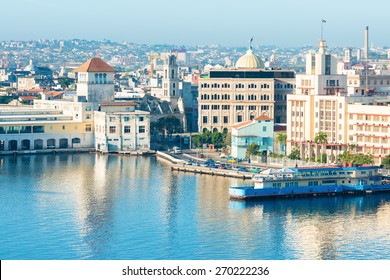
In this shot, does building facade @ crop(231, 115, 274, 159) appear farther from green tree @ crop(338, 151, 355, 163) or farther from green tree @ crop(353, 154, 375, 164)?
green tree @ crop(353, 154, 375, 164)

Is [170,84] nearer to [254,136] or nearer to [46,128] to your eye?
[46,128]

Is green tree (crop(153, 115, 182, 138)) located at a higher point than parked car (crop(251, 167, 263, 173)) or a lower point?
higher

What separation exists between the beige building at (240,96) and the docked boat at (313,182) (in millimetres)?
13952

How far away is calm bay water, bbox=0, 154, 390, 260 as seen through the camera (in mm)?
24266

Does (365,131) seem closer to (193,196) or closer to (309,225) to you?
(193,196)

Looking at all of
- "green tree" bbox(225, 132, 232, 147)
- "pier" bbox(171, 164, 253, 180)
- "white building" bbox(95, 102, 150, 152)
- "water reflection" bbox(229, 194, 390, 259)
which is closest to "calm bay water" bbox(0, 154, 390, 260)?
"water reflection" bbox(229, 194, 390, 259)

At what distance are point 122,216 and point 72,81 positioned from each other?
4422 cm

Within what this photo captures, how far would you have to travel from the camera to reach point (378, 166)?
33781 millimetres

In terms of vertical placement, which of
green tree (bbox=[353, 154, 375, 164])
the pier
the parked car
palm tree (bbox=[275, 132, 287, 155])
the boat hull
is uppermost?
palm tree (bbox=[275, 132, 287, 155])

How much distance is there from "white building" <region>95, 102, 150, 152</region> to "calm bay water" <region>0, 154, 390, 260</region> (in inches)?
271

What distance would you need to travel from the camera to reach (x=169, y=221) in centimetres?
2767

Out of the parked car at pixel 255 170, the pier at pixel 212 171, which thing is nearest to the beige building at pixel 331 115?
the parked car at pixel 255 170

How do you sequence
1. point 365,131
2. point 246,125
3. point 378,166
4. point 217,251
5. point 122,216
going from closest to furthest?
point 217,251
point 122,216
point 378,166
point 365,131
point 246,125

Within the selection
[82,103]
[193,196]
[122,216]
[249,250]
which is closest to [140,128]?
[82,103]
